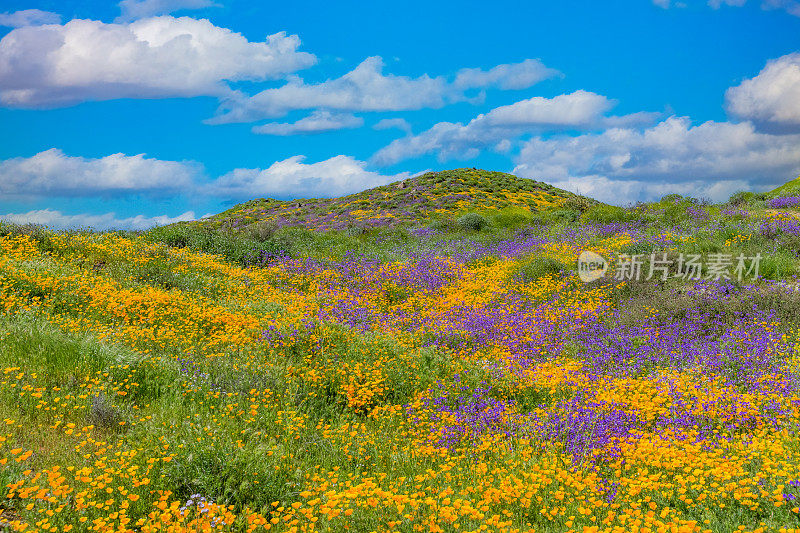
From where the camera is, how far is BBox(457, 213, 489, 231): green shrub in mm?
27484

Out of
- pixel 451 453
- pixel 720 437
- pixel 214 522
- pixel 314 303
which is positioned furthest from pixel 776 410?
pixel 314 303

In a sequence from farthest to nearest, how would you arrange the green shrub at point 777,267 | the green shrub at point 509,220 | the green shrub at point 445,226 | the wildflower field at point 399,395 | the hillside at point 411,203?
the hillside at point 411,203, the green shrub at point 445,226, the green shrub at point 509,220, the green shrub at point 777,267, the wildflower field at point 399,395

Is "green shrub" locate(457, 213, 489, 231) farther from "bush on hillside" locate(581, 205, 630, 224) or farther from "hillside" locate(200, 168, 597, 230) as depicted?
"hillside" locate(200, 168, 597, 230)

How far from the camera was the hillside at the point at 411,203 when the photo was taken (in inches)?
1494

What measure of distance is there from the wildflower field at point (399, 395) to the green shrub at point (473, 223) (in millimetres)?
10678

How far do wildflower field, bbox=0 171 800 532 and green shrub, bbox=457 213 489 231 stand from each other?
35.0ft

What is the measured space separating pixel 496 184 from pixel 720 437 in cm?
4700

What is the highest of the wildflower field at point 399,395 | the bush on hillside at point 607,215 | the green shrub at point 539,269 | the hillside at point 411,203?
the hillside at point 411,203

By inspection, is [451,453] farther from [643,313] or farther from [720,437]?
[643,313]

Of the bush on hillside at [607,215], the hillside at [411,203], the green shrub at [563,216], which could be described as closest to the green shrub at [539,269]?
the bush on hillside at [607,215]

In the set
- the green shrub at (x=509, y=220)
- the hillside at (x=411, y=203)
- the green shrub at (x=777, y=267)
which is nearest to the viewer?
the green shrub at (x=777, y=267)

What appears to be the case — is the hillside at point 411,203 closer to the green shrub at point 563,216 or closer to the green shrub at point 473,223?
the green shrub at point 473,223

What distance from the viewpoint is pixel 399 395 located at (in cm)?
849

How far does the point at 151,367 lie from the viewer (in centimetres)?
772
